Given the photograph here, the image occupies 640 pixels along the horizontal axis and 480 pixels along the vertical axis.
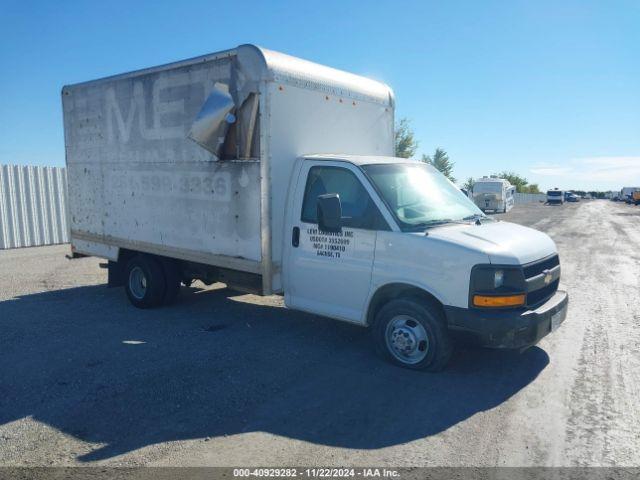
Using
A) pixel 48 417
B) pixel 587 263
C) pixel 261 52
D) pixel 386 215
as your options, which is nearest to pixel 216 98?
pixel 261 52

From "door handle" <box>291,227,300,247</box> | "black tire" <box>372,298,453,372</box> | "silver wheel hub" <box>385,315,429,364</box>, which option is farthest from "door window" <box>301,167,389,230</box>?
"silver wheel hub" <box>385,315,429,364</box>

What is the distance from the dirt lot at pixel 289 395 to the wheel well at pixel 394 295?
577 millimetres

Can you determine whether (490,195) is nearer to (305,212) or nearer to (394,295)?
(305,212)

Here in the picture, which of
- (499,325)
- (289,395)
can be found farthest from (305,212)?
(499,325)

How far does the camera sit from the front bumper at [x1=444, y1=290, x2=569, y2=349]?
184 inches

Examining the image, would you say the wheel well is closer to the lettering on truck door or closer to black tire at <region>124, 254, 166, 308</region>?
the lettering on truck door

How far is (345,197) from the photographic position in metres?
5.68

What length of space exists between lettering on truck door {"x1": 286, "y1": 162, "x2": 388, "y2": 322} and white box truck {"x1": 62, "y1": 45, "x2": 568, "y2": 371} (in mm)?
16

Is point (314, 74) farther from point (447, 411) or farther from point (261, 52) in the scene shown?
point (447, 411)

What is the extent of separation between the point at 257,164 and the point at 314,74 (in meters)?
1.42

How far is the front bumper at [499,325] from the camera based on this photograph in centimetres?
467

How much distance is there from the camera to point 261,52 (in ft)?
18.9

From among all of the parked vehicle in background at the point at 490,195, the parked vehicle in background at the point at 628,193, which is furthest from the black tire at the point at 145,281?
the parked vehicle in background at the point at 628,193

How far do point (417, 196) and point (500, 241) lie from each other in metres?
1.12
